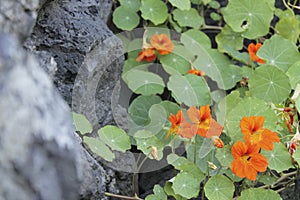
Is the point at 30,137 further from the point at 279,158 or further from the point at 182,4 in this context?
the point at 182,4

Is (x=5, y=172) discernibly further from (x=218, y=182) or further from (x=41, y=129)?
(x=218, y=182)

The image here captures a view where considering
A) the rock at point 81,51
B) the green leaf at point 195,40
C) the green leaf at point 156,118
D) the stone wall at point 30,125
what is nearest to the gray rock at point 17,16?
the stone wall at point 30,125

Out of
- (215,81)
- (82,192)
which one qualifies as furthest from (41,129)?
(215,81)

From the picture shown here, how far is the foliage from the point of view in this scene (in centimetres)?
153

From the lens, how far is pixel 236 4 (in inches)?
82.6

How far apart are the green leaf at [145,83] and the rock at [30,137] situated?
1.23 m

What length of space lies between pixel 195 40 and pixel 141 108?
1.46ft

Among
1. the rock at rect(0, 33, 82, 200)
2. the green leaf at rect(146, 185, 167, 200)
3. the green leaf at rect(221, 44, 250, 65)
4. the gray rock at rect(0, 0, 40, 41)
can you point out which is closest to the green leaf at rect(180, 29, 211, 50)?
the green leaf at rect(221, 44, 250, 65)

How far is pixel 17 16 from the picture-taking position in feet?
2.54

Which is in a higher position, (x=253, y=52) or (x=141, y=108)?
(x=253, y=52)

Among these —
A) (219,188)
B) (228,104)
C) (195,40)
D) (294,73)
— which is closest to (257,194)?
(219,188)

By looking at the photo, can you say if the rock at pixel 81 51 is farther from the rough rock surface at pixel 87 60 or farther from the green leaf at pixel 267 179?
the green leaf at pixel 267 179

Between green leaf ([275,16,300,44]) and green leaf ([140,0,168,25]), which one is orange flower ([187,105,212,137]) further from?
green leaf ([275,16,300,44])

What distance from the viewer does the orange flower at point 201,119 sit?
1.56 m
